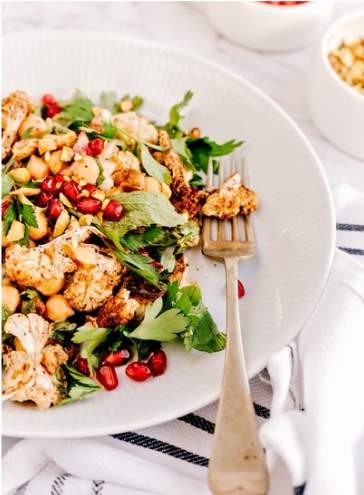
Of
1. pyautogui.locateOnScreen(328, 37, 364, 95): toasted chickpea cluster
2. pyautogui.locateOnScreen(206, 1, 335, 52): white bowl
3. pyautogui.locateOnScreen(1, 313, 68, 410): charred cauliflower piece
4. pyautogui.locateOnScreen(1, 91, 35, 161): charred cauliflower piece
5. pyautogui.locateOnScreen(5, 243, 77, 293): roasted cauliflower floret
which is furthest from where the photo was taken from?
pyautogui.locateOnScreen(206, 1, 335, 52): white bowl

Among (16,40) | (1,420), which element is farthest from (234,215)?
(16,40)

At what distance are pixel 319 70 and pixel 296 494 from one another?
2.33 m

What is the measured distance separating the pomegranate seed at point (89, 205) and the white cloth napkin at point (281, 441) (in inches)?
36.7

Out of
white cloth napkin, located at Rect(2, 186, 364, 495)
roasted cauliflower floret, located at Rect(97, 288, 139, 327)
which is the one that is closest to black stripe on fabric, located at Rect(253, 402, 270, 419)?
white cloth napkin, located at Rect(2, 186, 364, 495)

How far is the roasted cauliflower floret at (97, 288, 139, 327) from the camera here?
8.18ft

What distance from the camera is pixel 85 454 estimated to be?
2.37 metres

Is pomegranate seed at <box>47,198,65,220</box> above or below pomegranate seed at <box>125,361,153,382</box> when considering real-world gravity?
above


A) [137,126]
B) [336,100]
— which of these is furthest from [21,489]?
[336,100]

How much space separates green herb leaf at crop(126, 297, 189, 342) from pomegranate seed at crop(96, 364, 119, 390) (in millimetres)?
157

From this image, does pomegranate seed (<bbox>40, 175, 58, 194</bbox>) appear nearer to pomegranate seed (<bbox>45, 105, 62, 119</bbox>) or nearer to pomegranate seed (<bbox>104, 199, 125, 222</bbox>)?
pomegranate seed (<bbox>104, 199, 125, 222</bbox>)

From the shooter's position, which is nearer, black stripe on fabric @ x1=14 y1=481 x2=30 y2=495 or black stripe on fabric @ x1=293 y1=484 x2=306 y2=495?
black stripe on fabric @ x1=293 y1=484 x2=306 y2=495

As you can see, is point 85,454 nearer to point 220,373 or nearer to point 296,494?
point 220,373

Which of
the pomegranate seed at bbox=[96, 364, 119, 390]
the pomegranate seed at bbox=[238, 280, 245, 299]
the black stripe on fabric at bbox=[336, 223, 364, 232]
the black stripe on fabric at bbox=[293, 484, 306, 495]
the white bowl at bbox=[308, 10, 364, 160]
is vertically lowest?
the pomegranate seed at bbox=[96, 364, 119, 390]

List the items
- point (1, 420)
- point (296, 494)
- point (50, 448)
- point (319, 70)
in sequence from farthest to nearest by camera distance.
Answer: point (319, 70) < point (50, 448) < point (1, 420) < point (296, 494)
